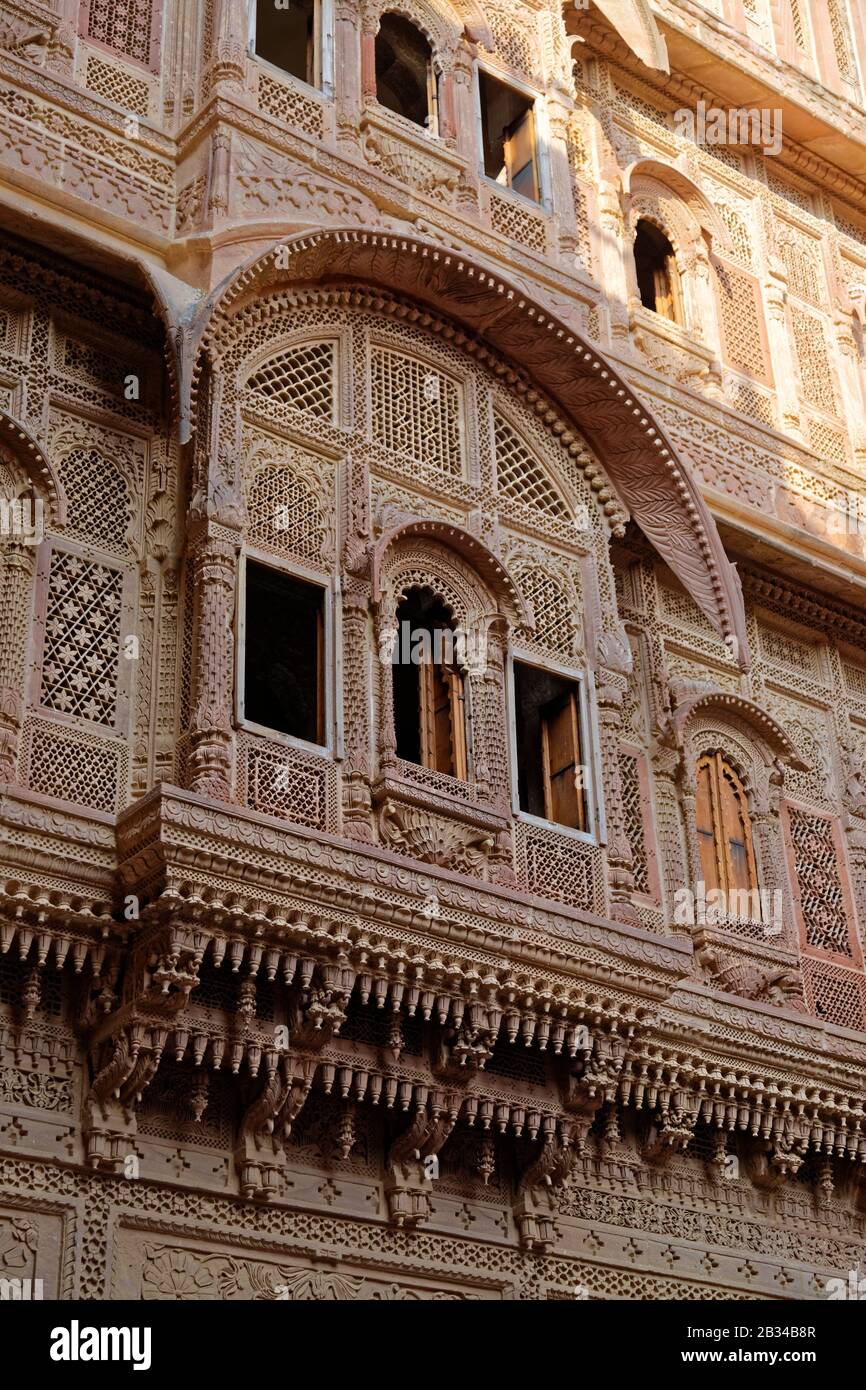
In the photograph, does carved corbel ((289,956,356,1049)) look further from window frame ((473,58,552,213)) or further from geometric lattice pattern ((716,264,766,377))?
geometric lattice pattern ((716,264,766,377))

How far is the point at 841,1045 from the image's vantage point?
9.41 m

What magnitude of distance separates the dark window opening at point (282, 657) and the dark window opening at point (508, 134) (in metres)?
3.59

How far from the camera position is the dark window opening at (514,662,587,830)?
28.3ft

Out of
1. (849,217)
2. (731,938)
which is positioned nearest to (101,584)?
(731,938)

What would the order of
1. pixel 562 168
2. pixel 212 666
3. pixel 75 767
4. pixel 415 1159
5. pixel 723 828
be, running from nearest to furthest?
pixel 75 767
pixel 212 666
pixel 415 1159
pixel 723 828
pixel 562 168

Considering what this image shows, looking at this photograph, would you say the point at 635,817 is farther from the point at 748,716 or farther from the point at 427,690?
the point at 427,690

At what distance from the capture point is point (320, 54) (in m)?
9.65

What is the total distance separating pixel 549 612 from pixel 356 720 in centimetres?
147

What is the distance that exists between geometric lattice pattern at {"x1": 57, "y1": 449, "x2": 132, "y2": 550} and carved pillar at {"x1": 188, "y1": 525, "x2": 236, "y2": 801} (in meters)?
0.48

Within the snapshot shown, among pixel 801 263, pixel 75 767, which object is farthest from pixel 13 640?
pixel 801 263

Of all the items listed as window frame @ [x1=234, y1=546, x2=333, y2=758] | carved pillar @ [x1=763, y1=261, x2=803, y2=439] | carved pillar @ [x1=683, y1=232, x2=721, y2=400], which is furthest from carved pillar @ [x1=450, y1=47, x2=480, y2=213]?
window frame @ [x1=234, y1=546, x2=333, y2=758]

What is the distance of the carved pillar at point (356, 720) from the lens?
7.70m
